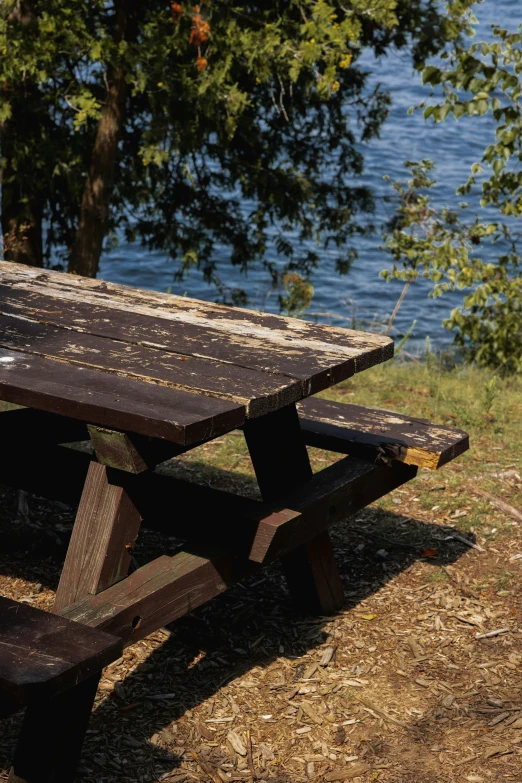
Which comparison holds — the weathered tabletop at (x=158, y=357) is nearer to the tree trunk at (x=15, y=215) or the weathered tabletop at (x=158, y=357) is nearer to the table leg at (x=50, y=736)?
the table leg at (x=50, y=736)

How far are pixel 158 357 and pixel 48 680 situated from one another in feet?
3.49

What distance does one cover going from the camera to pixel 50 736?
240cm

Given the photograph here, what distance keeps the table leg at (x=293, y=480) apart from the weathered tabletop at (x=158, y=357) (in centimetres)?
33

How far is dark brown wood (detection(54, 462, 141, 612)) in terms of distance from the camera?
2645 millimetres

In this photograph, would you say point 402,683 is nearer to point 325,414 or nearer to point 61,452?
point 325,414

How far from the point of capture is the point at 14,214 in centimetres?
821

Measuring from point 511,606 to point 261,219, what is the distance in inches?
232

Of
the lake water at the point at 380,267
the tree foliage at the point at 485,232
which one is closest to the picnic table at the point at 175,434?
the tree foliage at the point at 485,232

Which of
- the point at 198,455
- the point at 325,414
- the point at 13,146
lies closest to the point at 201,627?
the point at 325,414

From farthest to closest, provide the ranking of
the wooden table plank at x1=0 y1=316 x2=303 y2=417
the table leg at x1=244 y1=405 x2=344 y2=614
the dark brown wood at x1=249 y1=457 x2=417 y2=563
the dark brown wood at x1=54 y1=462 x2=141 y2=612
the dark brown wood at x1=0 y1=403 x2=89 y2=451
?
the dark brown wood at x1=0 y1=403 x2=89 y2=451, the table leg at x1=244 y1=405 x2=344 y2=614, the dark brown wood at x1=249 y1=457 x2=417 y2=563, the dark brown wood at x1=54 y1=462 x2=141 y2=612, the wooden table plank at x1=0 y1=316 x2=303 y2=417

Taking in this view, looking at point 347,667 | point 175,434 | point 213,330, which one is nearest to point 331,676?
point 347,667

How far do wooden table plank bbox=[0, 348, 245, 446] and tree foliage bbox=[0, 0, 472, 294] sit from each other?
14.8ft

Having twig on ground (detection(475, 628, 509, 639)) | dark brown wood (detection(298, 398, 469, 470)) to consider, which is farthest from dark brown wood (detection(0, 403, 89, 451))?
twig on ground (detection(475, 628, 509, 639))

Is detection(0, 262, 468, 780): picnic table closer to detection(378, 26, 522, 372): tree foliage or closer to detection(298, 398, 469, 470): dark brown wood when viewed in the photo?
detection(298, 398, 469, 470): dark brown wood
